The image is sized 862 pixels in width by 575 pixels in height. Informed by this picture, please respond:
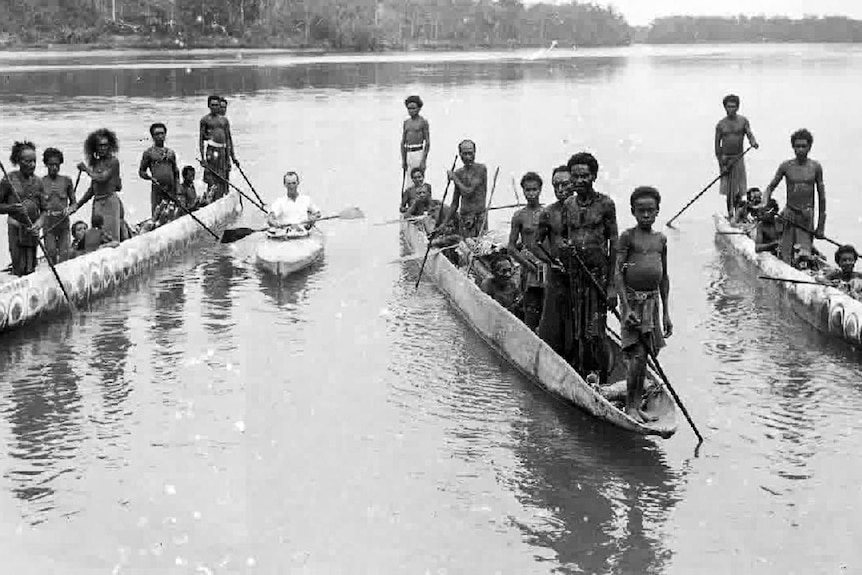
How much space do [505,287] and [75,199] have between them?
6.00 meters

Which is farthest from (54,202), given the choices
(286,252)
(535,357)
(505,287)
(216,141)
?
(535,357)

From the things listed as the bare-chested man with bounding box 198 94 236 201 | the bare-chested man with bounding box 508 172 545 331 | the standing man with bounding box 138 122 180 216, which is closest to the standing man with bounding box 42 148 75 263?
the standing man with bounding box 138 122 180 216

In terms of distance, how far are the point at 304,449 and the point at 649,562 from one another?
11.3ft

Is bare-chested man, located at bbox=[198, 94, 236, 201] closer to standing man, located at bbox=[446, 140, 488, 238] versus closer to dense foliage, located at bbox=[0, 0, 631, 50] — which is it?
standing man, located at bbox=[446, 140, 488, 238]

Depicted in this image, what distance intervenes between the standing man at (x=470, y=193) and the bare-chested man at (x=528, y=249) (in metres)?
3.00

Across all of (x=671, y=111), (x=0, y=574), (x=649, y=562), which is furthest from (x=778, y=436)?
(x=671, y=111)

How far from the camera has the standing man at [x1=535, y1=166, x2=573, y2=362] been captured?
10562 mm

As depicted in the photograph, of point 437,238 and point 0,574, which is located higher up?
point 437,238

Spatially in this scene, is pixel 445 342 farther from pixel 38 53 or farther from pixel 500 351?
pixel 38 53

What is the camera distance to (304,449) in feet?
34.8

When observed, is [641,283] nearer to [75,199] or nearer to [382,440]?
[382,440]

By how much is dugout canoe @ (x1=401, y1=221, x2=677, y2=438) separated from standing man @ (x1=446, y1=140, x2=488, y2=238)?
57cm

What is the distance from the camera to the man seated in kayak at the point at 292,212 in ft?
58.7

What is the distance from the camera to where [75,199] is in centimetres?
1599
